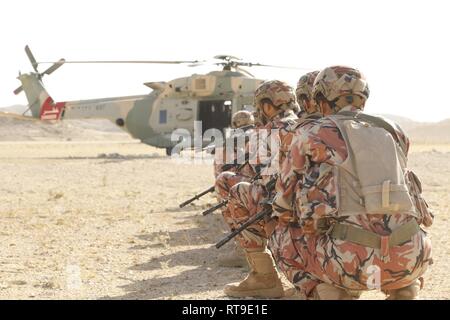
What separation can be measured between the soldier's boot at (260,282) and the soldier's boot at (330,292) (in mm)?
1104

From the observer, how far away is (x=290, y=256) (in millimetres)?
3686

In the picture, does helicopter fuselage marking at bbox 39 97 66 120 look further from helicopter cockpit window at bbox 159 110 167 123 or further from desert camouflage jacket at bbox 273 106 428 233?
desert camouflage jacket at bbox 273 106 428 233

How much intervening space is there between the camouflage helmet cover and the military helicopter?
1470 cm

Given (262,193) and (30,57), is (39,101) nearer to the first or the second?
(30,57)

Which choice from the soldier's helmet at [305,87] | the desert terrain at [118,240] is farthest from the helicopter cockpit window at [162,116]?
the soldier's helmet at [305,87]

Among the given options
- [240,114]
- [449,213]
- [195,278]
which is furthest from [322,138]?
[449,213]

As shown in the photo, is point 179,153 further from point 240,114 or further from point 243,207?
point 243,207

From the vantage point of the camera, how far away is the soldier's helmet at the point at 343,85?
139 inches

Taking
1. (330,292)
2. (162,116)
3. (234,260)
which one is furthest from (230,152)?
(162,116)

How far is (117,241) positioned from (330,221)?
A: 419 centimetres

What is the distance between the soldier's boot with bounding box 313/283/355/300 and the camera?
3.47m

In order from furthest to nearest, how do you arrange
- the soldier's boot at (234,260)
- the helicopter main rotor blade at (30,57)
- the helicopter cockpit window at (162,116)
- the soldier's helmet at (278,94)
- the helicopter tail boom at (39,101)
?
the helicopter main rotor blade at (30,57), the helicopter tail boom at (39,101), the helicopter cockpit window at (162,116), the soldier's boot at (234,260), the soldier's helmet at (278,94)

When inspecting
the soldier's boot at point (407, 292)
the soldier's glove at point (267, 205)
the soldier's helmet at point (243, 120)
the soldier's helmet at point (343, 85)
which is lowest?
the soldier's boot at point (407, 292)

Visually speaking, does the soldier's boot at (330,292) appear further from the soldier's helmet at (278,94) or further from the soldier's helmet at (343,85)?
the soldier's helmet at (278,94)
